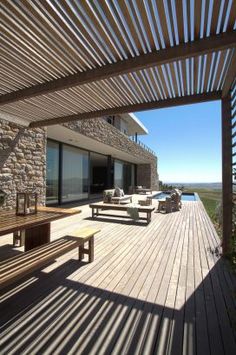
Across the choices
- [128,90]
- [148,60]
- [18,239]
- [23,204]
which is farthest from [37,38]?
[18,239]

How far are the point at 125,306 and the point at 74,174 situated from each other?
34.6ft

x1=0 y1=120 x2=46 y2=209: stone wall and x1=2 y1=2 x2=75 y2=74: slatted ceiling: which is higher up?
x1=2 y1=2 x2=75 y2=74: slatted ceiling

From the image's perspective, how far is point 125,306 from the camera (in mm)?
2627

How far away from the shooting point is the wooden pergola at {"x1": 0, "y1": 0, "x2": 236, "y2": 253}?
7.45ft

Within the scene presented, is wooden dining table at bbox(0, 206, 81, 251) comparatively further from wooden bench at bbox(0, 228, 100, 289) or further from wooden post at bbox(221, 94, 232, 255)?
wooden post at bbox(221, 94, 232, 255)

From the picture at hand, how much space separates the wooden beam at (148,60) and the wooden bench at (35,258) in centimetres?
258

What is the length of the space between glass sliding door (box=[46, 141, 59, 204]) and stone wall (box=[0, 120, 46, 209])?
105 inches

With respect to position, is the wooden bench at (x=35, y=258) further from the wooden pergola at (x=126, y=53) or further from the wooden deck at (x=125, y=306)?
the wooden pergola at (x=126, y=53)

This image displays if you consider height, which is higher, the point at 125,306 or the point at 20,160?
the point at 20,160

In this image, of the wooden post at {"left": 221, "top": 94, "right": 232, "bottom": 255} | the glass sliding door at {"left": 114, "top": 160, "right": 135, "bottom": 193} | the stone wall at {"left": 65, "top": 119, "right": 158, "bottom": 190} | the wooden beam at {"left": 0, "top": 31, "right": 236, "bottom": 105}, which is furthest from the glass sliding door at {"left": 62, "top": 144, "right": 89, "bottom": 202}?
the wooden post at {"left": 221, "top": 94, "right": 232, "bottom": 255}

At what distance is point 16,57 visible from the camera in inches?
122

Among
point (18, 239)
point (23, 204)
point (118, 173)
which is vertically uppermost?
point (118, 173)

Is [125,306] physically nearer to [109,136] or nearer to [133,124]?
[109,136]

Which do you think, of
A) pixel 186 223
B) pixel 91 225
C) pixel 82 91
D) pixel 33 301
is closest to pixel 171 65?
pixel 82 91
